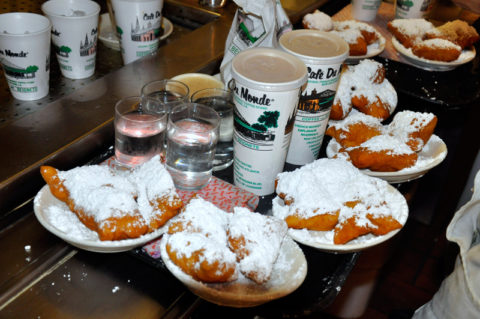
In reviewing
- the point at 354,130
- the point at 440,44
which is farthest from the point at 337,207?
the point at 440,44

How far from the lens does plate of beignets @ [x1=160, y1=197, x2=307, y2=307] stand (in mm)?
709

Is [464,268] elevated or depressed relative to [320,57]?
depressed

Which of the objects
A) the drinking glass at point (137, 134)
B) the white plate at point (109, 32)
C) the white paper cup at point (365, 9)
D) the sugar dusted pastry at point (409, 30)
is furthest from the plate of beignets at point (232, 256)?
the white paper cup at point (365, 9)

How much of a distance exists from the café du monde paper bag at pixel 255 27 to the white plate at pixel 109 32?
1.39ft

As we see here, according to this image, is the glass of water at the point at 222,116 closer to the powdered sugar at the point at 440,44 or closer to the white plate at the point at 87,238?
the white plate at the point at 87,238

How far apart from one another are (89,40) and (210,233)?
2.28 ft

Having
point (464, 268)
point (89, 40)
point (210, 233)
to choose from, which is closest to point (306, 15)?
point (89, 40)

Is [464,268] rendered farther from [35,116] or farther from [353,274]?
[35,116]

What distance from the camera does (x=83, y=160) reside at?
1.04 metres

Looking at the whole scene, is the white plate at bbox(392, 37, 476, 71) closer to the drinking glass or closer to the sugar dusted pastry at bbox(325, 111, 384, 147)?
the sugar dusted pastry at bbox(325, 111, 384, 147)

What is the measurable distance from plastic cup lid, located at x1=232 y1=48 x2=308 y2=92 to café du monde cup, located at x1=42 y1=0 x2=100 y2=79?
0.48 m

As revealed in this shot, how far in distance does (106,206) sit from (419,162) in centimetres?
71

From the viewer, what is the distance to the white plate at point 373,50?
154 cm

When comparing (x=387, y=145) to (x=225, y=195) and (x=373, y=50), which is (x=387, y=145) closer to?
(x=225, y=195)
